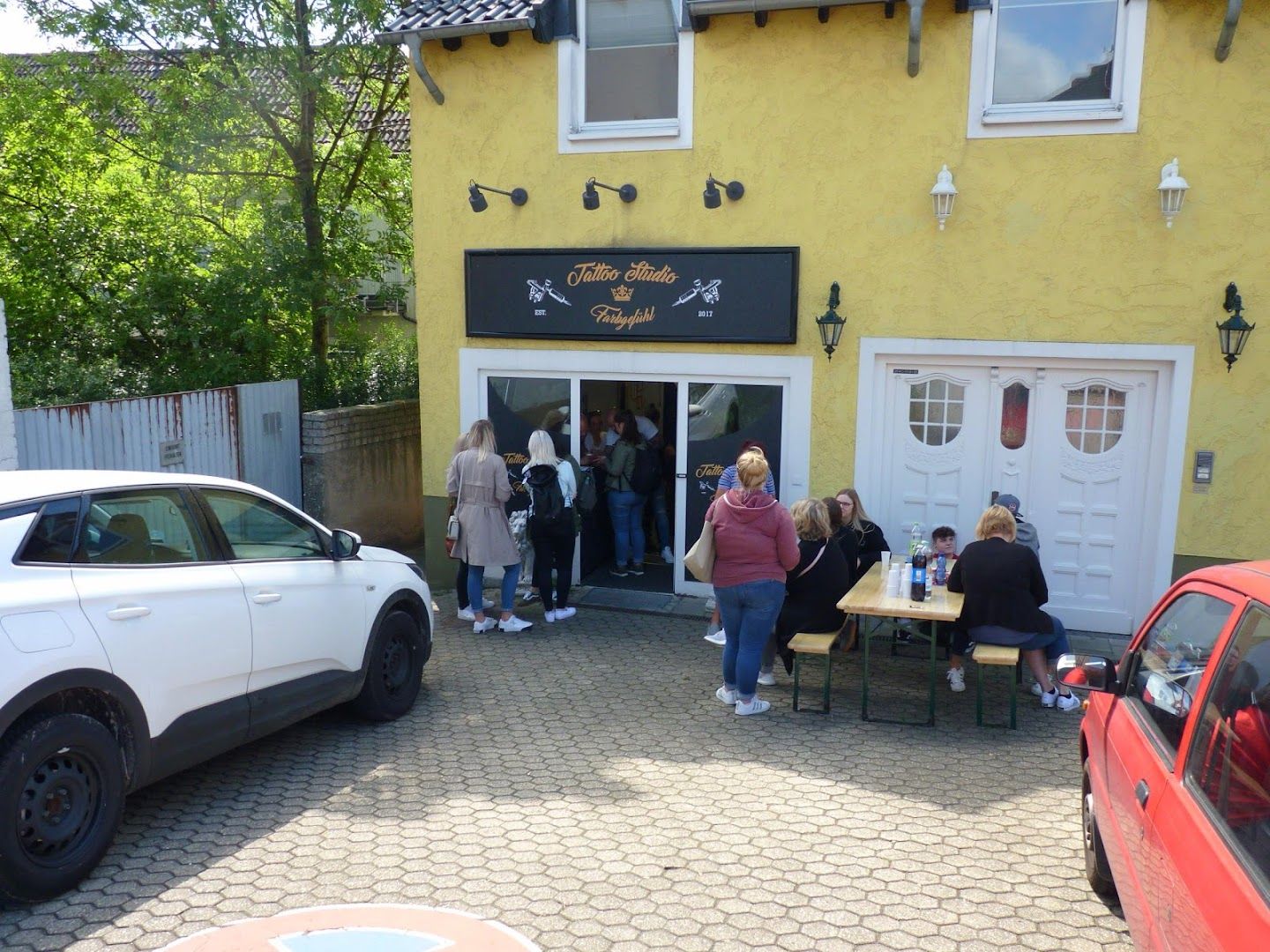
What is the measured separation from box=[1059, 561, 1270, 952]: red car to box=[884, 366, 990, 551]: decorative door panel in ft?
15.1

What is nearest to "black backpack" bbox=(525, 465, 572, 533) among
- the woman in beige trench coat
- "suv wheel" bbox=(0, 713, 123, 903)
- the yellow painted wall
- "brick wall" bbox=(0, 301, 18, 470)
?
the woman in beige trench coat

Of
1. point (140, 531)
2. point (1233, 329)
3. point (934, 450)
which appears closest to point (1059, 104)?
point (1233, 329)

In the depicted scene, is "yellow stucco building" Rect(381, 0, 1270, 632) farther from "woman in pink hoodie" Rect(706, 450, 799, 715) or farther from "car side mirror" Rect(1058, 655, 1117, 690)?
"car side mirror" Rect(1058, 655, 1117, 690)

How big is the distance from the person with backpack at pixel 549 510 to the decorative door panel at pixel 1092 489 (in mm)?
3680

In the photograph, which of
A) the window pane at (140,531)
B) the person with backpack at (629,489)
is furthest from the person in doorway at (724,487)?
the window pane at (140,531)

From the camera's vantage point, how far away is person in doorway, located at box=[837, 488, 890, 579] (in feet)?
26.7

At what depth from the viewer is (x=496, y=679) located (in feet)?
25.0

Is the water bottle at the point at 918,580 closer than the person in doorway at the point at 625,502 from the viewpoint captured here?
Yes

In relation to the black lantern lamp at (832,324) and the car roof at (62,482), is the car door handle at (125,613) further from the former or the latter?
the black lantern lamp at (832,324)

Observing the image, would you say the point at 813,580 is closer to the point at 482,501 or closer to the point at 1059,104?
the point at 482,501

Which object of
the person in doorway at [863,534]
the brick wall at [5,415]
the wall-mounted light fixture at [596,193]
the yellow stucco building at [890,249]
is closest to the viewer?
the brick wall at [5,415]

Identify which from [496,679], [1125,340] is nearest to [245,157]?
[496,679]

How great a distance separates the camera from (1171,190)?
7652 millimetres

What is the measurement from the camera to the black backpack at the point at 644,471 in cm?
1043
